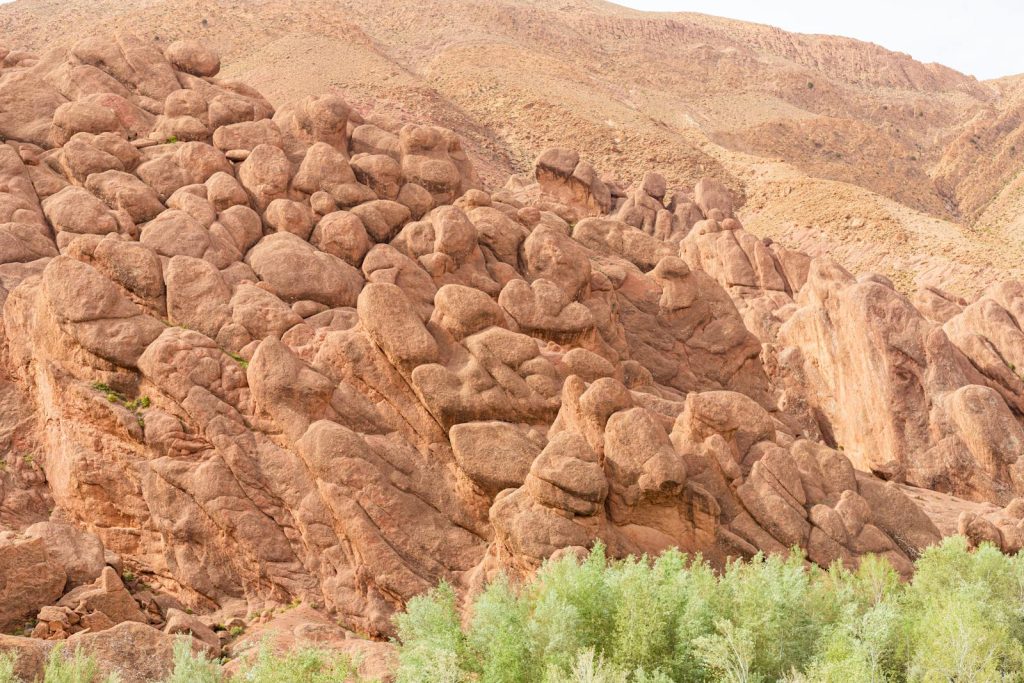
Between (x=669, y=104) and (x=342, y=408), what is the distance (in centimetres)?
10677

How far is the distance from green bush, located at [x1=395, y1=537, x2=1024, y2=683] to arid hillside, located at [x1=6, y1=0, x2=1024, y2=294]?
5351cm

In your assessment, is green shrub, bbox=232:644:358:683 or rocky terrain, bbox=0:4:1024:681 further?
rocky terrain, bbox=0:4:1024:681

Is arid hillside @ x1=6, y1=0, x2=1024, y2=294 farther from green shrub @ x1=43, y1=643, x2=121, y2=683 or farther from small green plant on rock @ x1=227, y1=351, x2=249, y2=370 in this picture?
green shrub @ x1=43, y1=643, x2=121, y2=683

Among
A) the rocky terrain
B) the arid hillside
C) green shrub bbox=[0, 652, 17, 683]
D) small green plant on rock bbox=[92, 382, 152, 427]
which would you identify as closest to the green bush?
the rocky terrain

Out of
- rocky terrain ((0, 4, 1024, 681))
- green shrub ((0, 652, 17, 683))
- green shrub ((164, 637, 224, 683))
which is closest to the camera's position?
green shrub ((0, 652, 17, 683))

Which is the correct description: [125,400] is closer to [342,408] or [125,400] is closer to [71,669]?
[342,408]

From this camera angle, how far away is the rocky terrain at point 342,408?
24016 millimetres

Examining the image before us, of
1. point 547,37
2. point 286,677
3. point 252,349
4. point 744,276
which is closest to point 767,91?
point 547,37

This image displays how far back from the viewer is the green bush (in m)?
17.4

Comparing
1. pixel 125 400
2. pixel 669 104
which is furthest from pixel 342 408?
pixel 669 104

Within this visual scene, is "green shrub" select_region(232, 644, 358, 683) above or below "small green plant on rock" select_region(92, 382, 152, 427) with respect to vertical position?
above

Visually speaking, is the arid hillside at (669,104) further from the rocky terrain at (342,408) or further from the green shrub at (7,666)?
the green shrub at (7,666)

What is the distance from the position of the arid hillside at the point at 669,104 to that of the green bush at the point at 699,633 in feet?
176

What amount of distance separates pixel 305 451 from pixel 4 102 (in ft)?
65.2
